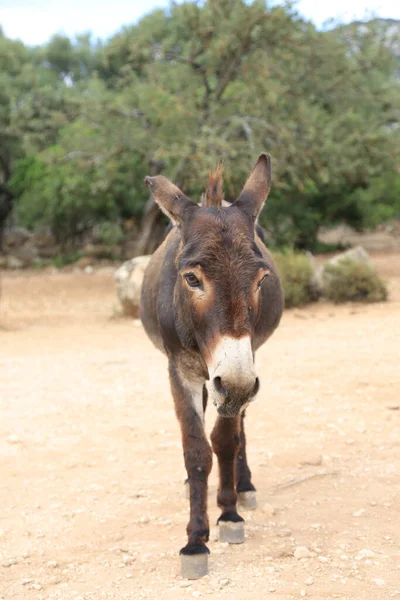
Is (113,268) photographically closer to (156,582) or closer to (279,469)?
(279,469)

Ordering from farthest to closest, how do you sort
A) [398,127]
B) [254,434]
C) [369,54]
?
[398,127] → [369,54] → [254,434]

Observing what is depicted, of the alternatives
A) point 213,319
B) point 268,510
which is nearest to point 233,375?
point 213,319

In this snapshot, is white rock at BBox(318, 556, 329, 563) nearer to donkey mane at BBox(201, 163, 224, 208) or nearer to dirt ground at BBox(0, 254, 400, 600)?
dirt ground at BBox(0, 254, 400, 600)

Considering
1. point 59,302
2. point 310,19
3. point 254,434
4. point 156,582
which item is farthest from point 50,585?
point 310,19

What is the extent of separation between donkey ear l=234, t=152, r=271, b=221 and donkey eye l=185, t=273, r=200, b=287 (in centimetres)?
55

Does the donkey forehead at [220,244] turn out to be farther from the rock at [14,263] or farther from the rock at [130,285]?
the rock at [14,263]

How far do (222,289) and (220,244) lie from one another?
0.23m

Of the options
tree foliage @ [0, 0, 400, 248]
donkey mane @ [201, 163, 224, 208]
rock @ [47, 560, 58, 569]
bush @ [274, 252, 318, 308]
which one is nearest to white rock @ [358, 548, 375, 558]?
rock @ [47, 560, 58, 569]

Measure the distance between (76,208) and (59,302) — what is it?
7292 mm

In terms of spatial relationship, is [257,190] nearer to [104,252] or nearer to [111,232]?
[111,232]

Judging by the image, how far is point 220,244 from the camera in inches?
129

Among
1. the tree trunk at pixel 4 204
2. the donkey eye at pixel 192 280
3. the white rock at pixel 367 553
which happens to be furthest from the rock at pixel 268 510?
the tree trunk at pixel 4 204

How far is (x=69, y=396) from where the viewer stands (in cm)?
771

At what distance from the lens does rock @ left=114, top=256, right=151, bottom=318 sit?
1279 cm
